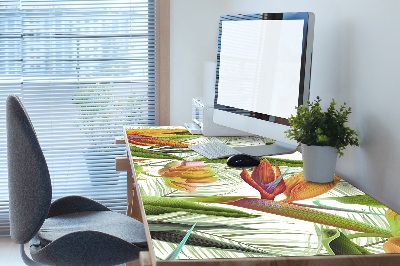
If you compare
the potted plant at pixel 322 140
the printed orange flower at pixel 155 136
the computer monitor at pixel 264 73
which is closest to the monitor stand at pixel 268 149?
the computer monitor at pixel 264 73

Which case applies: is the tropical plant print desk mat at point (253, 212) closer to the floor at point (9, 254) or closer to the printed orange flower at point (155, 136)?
the printed orange flower at point (155, 136)

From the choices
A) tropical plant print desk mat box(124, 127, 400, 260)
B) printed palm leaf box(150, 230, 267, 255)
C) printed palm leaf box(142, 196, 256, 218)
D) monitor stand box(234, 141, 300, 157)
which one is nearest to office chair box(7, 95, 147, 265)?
tropical plant print desk mat box(124, 127, 400, 260)

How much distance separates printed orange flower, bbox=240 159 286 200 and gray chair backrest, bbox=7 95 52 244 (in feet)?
2.07

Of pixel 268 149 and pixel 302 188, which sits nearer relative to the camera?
pixel 302 188

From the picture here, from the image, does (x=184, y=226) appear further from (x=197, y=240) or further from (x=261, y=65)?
(x=261, y=65)

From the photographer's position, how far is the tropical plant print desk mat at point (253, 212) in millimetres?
1157

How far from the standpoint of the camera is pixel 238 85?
2277mm

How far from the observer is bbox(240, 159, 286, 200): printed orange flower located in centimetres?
159

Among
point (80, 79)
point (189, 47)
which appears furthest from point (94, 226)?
point (189, 47)

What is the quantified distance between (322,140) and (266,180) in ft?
0.69

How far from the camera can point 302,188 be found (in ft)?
5.39

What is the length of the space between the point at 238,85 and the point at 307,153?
645mm

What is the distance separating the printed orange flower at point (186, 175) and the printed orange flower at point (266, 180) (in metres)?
0.12

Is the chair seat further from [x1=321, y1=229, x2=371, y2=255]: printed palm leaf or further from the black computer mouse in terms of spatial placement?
[x1=321, y1=229, x2=371, y2=255]: printed palm leaf
